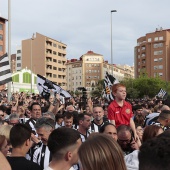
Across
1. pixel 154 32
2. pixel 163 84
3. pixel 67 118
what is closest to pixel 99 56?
pixel 154 32

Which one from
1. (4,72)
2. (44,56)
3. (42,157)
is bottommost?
(42,157)

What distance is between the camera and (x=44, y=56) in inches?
4277

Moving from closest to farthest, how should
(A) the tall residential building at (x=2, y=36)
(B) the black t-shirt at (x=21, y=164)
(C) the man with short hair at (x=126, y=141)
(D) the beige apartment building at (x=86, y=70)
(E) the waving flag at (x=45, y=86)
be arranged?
(B) the black t-shirt at (x=21, y=164)
(C) the man with short hair at (x=126, y=141)
(E) the waving flag at (x=45, y=86)
(A) the tall residential building at (x=2, y=36)
(D) the beige apartment building at (x=86, y=70)

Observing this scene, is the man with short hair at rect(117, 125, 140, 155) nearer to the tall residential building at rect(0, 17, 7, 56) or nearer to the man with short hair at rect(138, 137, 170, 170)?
the man with short hair at rect(138, 137, 170, 170)

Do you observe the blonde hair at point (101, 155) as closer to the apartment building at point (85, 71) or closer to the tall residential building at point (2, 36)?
the tall residential building at point (2, 36)

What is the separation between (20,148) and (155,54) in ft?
376

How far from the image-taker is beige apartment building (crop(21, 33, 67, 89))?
4291 inches

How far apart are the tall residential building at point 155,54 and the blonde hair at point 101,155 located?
4368 inches

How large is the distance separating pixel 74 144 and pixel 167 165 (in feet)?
6.37

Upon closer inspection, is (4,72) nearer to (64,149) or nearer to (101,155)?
(64,149)

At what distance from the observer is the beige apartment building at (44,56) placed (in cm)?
10900

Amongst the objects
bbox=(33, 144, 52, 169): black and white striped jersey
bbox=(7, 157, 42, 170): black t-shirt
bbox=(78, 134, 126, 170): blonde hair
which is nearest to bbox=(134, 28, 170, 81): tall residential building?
bbox=(33, 144, 52, 169): black and white striped jersey

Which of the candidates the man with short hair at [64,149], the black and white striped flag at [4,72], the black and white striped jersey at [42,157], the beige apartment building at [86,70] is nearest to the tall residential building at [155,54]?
the beige apartment building at [86,70]

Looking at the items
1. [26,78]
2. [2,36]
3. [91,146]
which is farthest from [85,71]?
[91,146]
